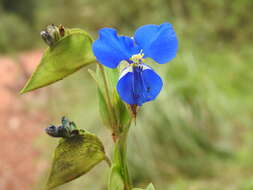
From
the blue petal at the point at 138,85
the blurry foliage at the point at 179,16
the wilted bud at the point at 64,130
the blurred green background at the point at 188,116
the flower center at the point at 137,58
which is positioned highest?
the blurry foliage at the point at 179,16

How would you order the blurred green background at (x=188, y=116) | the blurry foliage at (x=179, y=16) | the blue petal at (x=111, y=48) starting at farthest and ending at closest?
the blurry foliage at (x=179, y=16) < the blurred green background at (x=188, y=116) < the blue petal at (x=111, y=48)

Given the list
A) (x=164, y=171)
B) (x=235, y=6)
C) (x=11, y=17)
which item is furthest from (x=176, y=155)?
(x=11, y=17)

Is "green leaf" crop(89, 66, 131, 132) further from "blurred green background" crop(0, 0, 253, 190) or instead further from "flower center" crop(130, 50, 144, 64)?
"blurred green background" crop(0, 0, 253, 190)

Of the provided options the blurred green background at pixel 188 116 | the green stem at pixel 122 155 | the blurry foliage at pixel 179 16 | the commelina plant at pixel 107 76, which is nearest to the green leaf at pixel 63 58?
the commelina plant at pixel 107 76

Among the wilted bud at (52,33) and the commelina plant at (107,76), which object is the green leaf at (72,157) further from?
the wilted bud at (52,33)

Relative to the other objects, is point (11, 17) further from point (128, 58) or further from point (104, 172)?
point (128, 58)

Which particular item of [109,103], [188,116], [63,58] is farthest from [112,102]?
[188,116]

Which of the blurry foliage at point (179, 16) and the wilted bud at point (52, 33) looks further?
the blurry foliage at point (179, 16)

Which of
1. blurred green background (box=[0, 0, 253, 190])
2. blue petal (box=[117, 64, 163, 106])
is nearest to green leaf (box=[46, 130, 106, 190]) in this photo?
blue petal (box=[117, 64, 163, 106])

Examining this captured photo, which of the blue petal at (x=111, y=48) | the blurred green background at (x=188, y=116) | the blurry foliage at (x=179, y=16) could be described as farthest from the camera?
the blurry foliage at (x=179, y=16)
